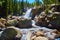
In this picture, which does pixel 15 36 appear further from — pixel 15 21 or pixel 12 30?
pixel 15 21

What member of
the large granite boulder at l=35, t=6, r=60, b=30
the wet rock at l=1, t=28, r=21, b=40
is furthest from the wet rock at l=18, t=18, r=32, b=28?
the wet rock at l=1, t=28, r=21, b=40

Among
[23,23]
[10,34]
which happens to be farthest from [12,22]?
[10,34]

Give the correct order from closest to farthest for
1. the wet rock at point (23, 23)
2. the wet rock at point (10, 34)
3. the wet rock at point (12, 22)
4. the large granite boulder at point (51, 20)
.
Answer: the wet rock at point (10, 34) → the large granite boulder at point (51, 20) → the wet rock at point (23, 23) → the wet rock at point (12, 22)

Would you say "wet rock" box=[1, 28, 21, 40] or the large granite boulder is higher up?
"wet rock" box=[1, 28, 21, 40]

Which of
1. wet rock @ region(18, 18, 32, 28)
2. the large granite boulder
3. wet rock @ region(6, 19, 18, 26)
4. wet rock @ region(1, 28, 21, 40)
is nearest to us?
wet rock @ region(1, 28, 21, 40)

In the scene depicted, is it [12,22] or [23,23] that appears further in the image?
[12,22]

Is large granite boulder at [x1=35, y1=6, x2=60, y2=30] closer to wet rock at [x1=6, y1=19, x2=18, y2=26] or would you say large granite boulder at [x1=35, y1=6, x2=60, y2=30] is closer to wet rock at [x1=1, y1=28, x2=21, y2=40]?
wet rock at [x1=6, y1=19, x2=18, y2=26]

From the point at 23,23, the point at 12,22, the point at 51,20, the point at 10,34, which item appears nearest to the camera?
the point at 10,34

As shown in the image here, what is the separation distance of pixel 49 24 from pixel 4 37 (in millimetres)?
14285

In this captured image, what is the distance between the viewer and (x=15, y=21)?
115 ft

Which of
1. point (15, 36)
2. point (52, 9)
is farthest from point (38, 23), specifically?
point (15, 36)

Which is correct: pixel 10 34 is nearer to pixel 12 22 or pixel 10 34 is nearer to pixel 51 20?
pixel 12 22

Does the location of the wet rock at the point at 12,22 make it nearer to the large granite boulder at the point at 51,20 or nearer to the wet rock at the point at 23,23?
the wet rock at the point at 23,23

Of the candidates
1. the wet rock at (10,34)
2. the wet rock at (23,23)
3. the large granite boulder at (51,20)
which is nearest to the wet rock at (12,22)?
the wet rock at (23,23)
